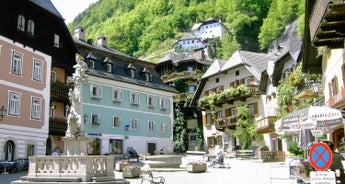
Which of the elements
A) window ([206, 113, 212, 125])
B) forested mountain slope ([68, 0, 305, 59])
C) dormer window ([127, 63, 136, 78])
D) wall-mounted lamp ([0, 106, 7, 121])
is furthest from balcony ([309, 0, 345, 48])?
forested mountain slope ([68, 0, 305, 59])

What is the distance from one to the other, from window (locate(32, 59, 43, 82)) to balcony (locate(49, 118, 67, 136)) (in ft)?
10.9

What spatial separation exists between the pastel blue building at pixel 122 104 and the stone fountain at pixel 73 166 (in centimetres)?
2157

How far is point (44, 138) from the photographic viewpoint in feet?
99.9

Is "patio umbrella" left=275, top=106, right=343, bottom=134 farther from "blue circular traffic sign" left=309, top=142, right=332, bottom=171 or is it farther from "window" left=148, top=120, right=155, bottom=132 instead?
"window" left=148, top=120, right=155, bottom=132

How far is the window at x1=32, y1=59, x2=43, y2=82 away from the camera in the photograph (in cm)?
3003

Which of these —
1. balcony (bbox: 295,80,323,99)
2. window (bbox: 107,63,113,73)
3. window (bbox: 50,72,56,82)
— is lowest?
balcony (bbox: 295,80,323,99)

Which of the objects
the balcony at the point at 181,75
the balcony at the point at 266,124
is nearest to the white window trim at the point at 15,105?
the balcony at the point at 266,124

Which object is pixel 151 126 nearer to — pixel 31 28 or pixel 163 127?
pixel 163 127

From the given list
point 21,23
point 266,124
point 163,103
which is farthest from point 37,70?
point 163,103

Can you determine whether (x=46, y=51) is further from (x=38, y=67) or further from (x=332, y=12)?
(x=332, y=12)

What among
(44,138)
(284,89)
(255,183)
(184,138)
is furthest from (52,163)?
(184,138)

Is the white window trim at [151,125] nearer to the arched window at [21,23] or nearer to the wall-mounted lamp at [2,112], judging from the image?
the arched window at [21,23]

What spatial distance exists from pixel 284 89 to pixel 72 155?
890 inches

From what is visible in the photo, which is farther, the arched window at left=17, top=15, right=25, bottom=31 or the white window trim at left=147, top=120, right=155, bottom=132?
the white window trim at left=147, top=120, right=155, bottom=132
